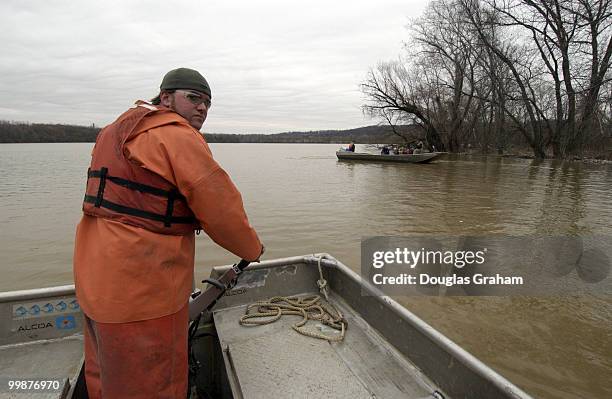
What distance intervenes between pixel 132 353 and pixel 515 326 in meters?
4.15

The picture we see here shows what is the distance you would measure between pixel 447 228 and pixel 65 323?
7.73 meters

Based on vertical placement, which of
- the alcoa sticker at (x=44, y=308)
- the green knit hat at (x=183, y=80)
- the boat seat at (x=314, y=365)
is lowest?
the boat seat at (x=314, y=365)

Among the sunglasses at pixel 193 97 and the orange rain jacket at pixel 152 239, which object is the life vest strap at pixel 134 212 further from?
Answer: the sunglasses at pixel 193 97

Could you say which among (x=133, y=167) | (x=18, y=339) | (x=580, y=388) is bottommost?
(x=580, y=388)

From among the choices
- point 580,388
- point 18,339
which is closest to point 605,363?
point 580,388

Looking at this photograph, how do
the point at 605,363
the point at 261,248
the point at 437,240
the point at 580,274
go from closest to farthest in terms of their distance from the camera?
1. the point at 261,248
2. the point at 605,363
3. the point at 580,274
4. the point at 437,240

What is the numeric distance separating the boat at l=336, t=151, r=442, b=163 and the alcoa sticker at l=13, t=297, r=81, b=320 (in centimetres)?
2514

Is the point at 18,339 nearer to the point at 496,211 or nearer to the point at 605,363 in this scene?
the point at 605,363

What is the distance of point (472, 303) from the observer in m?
4.86

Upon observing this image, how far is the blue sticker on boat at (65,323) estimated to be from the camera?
9.89 feet

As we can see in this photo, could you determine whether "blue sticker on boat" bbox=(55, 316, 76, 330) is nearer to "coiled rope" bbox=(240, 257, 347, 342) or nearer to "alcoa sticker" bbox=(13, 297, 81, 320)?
"alcoa sticker" bbox=(13, 297, 81, 320)

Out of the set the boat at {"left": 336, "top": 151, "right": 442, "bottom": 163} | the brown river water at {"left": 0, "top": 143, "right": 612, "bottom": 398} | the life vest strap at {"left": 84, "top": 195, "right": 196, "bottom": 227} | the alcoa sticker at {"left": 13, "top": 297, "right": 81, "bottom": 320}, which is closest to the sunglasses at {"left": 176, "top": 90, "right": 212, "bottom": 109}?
the life vest strap at {"left": 84, "top": 195, "right": 196, "bottom": 227}

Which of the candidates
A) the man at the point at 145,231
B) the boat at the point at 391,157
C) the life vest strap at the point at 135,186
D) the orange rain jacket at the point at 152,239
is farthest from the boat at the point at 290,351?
the boat at the point at 391,157

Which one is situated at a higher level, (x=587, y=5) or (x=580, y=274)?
(x=587, y=5)
